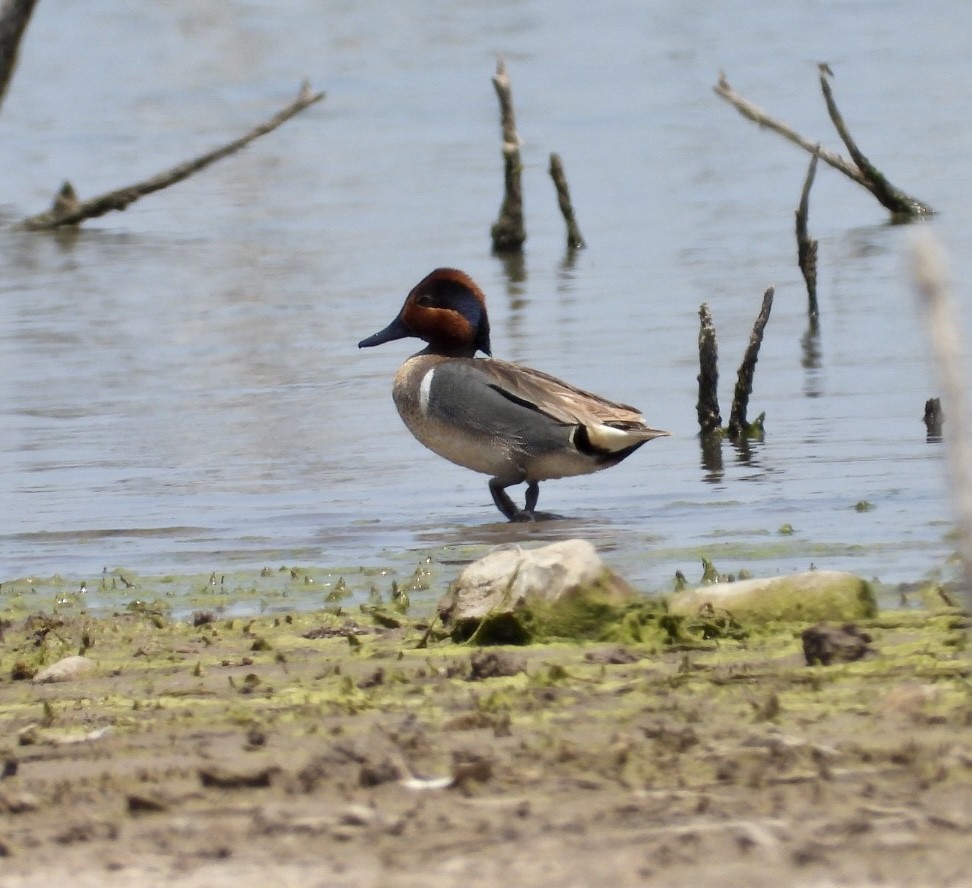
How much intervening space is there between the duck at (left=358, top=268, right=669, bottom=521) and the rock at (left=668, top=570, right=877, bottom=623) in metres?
3.59

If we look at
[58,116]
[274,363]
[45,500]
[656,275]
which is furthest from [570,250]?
[58,116]

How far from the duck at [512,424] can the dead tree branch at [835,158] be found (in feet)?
21.9

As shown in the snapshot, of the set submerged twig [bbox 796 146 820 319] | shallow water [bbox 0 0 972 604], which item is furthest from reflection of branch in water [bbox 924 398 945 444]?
submerged twig [bbox 796 146 820 319]

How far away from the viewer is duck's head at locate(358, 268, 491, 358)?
1041cm

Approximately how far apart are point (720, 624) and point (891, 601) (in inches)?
36.4

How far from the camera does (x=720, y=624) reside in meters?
5.70

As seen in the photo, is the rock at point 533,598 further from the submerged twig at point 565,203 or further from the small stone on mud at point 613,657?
the submerged twig at point 565,203

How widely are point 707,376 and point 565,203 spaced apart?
392 inches

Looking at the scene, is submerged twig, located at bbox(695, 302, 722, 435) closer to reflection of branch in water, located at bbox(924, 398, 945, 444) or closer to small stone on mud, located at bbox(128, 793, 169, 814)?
reflection of branch in water, located at bbox(924, 398, 945, 444)

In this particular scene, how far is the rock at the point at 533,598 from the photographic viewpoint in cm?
577

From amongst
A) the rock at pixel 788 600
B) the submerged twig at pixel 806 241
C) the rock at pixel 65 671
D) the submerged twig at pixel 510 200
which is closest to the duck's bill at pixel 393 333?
the submerged twig at pixel 806 241

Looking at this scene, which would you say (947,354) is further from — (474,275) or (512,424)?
(474,275)

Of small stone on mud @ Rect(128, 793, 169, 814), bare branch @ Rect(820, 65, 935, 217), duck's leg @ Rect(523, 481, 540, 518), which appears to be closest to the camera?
small stone on mud @ Rect(128, 793, 169, 814)

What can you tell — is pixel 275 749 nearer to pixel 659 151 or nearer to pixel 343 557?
pixel 343 557
